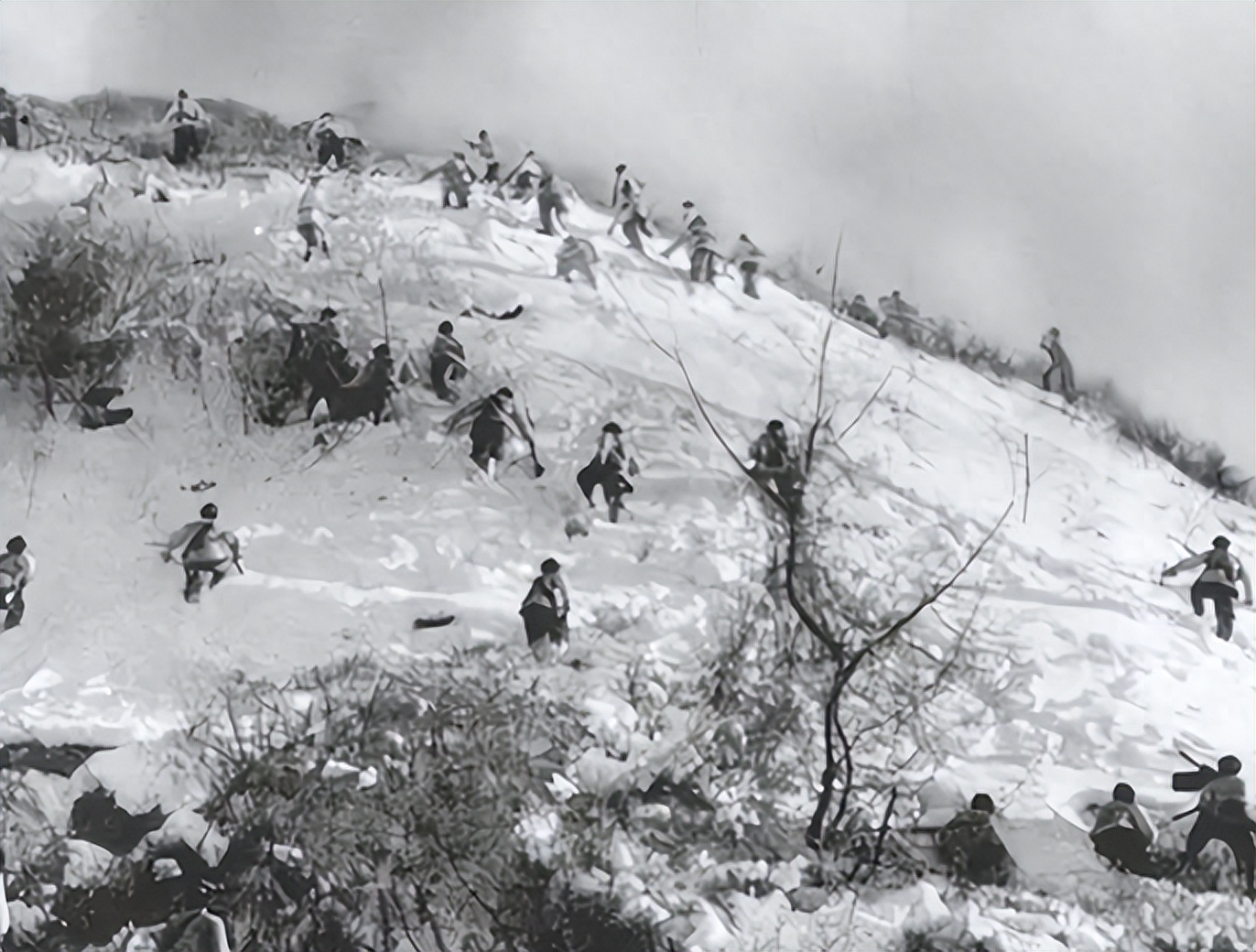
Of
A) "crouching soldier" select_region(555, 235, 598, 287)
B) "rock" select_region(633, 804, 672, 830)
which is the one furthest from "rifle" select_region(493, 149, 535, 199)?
"rock" select_region(633, 804, 672, 830)

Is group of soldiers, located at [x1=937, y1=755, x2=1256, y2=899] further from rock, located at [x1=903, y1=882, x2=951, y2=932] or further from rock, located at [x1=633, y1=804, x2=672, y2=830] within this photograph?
rock, located at [x1=633, y1=804, x2=672, y2=830]

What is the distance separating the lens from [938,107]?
11.8ft

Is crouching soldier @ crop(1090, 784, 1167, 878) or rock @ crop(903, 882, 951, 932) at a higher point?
crouching soldier @ crop(1090, 784, 1167, 878)

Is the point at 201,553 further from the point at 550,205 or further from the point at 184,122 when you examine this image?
the point at 550,205

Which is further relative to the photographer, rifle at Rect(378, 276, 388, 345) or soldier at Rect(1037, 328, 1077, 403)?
rifle at Rect(378, 276, 388, 345)

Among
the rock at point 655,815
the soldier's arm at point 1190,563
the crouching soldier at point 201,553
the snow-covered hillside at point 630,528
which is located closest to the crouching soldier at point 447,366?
the snow-covered hillside at point 630,528

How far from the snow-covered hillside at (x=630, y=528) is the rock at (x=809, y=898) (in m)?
0.04

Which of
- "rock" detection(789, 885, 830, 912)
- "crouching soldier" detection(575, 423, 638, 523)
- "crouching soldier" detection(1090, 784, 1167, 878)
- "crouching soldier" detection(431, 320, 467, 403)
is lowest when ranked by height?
"rock" detection(789, 885, 830, 912)

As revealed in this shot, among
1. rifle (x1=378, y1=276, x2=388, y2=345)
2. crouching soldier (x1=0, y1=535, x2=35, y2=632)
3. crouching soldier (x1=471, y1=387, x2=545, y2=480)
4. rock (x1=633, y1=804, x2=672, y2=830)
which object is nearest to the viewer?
rock (x1=633, y1=804, x2=672, y2=830)

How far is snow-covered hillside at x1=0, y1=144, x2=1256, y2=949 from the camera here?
11.1 ft

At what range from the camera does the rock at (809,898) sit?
Result: 325 cm

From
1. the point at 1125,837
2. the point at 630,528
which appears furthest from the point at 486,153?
the point at 1125,837

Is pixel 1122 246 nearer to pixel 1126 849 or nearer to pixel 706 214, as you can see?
pixel 706 214

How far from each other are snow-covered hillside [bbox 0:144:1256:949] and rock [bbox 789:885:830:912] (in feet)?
0.14
